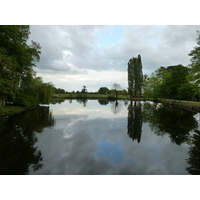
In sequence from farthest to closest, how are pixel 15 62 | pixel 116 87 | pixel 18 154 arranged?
pixel 116 87
pixel 15 62
pixel 18 154

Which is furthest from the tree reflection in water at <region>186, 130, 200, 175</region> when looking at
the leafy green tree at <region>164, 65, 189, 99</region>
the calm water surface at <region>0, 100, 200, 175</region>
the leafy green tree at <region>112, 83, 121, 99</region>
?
the leafy green tree at <region>112, 83, 121, 99</region>

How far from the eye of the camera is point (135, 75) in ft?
200

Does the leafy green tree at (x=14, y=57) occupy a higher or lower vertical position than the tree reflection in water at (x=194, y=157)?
higher

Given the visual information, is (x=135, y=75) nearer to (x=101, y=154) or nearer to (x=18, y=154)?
(x=101, y=154)

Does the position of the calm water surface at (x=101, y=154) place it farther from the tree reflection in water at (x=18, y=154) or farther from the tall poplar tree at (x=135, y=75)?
the tall poplar tree at (x=135, y=75)

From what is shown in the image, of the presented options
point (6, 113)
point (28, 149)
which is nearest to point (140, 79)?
point (6, 113)

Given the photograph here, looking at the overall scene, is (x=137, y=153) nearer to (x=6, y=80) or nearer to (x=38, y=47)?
(x=6, y=80)

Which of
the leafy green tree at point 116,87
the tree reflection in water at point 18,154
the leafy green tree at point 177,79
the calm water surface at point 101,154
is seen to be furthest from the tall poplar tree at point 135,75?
the tree reflection in water at point 18,154

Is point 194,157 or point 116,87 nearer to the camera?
point 194,157

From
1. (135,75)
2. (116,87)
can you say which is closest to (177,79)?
(135,75)

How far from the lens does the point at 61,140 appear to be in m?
8.05

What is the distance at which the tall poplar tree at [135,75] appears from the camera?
2402 inches

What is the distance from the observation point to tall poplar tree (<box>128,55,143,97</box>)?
61.0 m

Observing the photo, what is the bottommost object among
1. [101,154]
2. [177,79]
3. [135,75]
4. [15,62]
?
[101,154]
